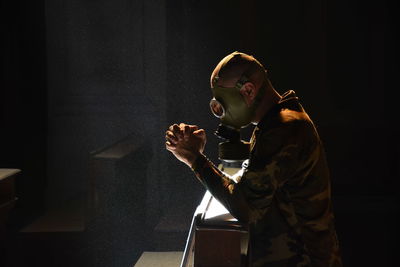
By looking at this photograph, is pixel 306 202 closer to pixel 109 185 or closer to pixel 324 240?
pixel 324 240

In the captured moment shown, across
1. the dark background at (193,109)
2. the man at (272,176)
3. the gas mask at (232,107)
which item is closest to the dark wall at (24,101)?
the dark background at (193,109)

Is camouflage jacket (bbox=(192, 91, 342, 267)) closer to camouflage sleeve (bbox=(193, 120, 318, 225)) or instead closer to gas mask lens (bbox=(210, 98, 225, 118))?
camouflage sleeve (bbox=(193, 120, 318, 225))

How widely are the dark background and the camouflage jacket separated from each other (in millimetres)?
2216

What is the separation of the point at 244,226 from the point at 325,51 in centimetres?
299

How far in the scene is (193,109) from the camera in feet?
14.2

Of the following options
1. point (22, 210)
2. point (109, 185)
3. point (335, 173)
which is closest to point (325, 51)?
point (335, 173)

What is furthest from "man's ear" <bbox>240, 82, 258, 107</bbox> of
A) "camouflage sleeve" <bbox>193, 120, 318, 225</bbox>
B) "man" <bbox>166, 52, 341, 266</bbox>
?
"camouflage sleeve" <bbox>193, 120, 318, 225</bbox>

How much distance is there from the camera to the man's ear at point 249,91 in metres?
1.69

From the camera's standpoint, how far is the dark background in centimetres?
399

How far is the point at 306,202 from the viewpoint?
166cm

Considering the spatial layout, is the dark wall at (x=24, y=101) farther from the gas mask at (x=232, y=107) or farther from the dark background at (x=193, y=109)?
the gas mask at (x=232, y=107)

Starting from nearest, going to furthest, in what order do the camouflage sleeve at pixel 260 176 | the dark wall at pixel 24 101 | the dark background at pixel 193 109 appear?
1. the camouflage sleeve at pixel 260 176
2. the dark background at pixel 193 109
3. the dark wall at pixel 24 101

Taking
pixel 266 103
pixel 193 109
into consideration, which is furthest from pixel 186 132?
pixel 193 109

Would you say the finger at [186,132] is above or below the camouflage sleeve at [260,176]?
above
